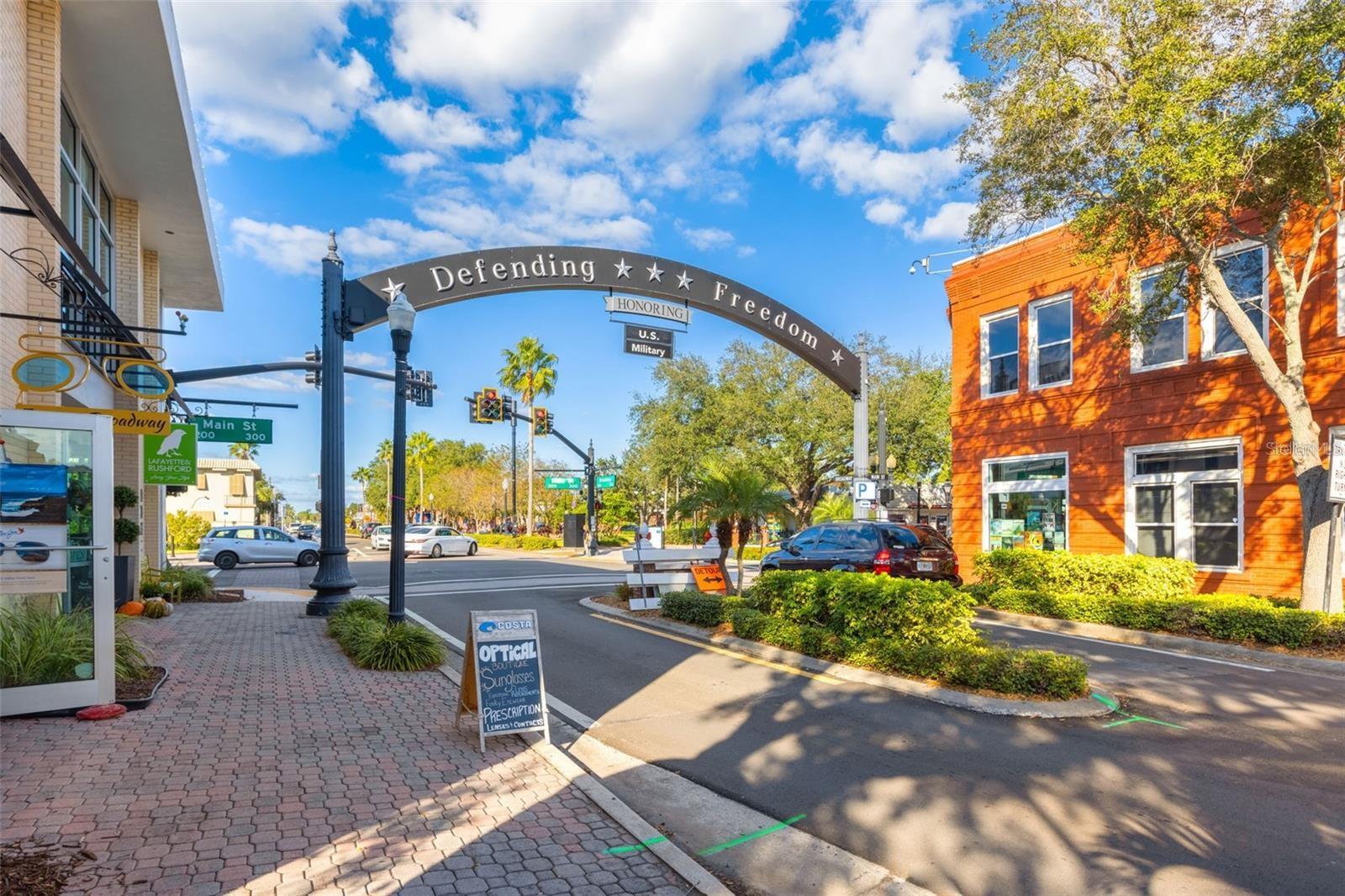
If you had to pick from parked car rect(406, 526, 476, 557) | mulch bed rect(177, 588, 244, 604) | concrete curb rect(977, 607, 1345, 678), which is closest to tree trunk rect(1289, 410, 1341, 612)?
concrete curb rect(977, 607, 1345, 678)

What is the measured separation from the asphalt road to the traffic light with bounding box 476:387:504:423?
21.3 meters

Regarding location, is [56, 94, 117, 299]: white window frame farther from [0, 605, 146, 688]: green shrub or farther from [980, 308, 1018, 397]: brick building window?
[980, 308, 1018, 397]: brick building window

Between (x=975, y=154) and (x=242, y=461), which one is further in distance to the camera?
(x=242, y=461)

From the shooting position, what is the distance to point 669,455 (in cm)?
3678

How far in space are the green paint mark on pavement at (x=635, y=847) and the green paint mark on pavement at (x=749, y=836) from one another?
0.81ft

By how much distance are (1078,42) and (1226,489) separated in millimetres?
8614

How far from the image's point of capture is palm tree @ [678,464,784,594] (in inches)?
590

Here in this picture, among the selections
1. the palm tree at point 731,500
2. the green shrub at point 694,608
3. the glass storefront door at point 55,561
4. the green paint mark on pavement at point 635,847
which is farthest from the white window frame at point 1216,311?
the glass storefront door at point 55,561

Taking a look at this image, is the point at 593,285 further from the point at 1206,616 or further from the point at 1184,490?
the point at 1184,490

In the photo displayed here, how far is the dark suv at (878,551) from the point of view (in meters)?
12.9

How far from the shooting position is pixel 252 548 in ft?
97.9

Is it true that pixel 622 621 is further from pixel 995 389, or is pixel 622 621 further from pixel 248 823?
pixel 995 389

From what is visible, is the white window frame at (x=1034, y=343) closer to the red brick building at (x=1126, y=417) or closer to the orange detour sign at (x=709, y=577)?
the red brick building at (x=1126, y=417)

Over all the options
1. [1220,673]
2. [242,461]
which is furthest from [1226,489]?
[242,461]
